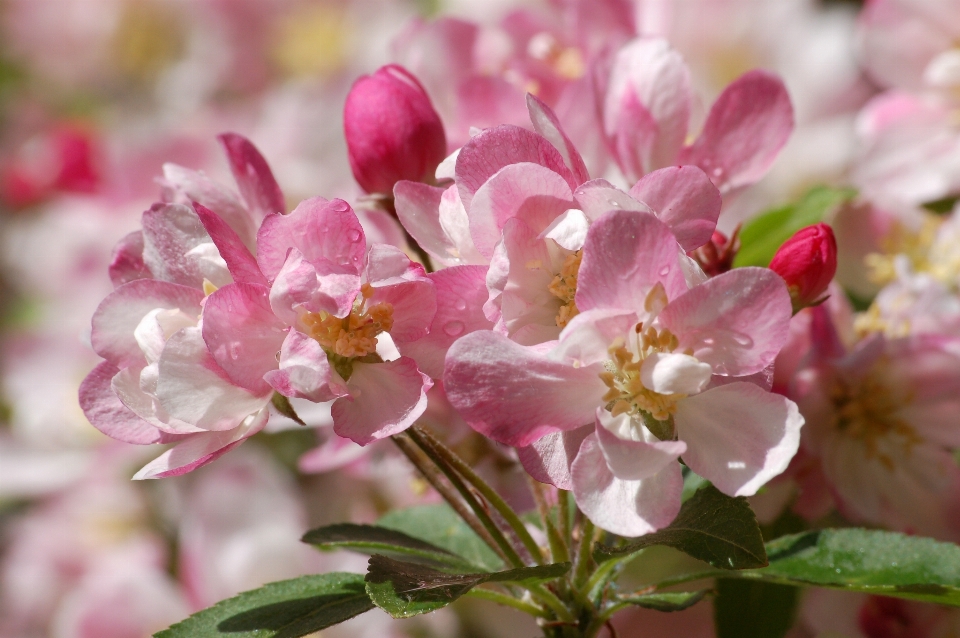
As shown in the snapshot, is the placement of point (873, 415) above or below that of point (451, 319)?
below

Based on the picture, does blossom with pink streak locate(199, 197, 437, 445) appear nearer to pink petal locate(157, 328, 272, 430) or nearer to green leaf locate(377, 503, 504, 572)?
pink petal locate(157, 328, 272, 430)

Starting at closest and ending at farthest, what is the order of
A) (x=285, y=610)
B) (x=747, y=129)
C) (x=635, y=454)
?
(x=635, y=454), (x=285, y=610), (x=747, y=129)

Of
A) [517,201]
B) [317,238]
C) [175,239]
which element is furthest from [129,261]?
[517,201]

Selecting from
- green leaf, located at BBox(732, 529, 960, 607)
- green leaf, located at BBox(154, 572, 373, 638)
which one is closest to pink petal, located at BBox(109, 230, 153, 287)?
green leaf, located at BBox(154, 572, 373, 638)

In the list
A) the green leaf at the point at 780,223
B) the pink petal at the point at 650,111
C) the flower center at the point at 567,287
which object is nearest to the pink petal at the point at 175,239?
the flower center at the point at 567,287

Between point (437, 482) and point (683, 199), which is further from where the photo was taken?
point (437, 482)

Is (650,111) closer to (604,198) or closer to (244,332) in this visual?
(604,198)
